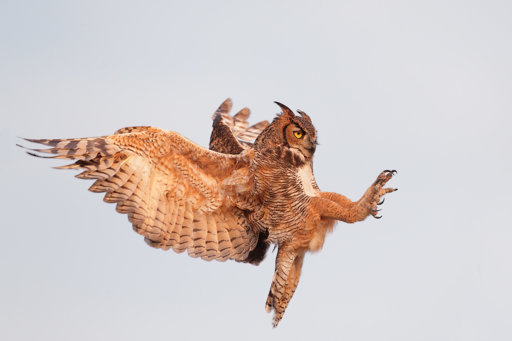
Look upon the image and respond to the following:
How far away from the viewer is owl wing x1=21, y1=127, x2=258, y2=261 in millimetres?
7527

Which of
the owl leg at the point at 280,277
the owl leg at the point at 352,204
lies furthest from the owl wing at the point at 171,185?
the owl leg at the point at 352,204

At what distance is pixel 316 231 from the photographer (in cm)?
819

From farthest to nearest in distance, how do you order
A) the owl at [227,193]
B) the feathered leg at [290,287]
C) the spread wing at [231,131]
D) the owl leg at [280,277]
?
the spread wing at [231,131]
the feathered leg at [290,287]
the owl leg at [280,277]
the owl at [227,193]

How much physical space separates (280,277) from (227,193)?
958 millimetres

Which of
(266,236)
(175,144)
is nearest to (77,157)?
(175,144)

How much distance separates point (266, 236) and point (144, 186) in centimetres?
138

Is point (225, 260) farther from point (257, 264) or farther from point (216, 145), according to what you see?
point (216, 145)

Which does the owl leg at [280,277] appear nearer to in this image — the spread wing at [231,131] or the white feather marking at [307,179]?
the white feather marking at [307,179]

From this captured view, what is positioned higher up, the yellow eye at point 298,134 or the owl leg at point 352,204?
the yellow eye at point 298,134

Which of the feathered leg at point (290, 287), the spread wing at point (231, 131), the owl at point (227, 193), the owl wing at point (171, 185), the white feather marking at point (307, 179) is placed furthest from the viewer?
the spread wing at point (231, 131)

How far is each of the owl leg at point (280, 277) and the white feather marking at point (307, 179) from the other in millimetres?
578

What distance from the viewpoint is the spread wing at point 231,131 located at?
9500mm

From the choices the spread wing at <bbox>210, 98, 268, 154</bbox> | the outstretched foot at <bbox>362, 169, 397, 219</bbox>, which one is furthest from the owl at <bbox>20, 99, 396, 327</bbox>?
the spread wing at <bbox>210, 98, 268, 154</bbox>

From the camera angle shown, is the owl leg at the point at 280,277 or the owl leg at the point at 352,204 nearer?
the owl leg at the point at 352,204
